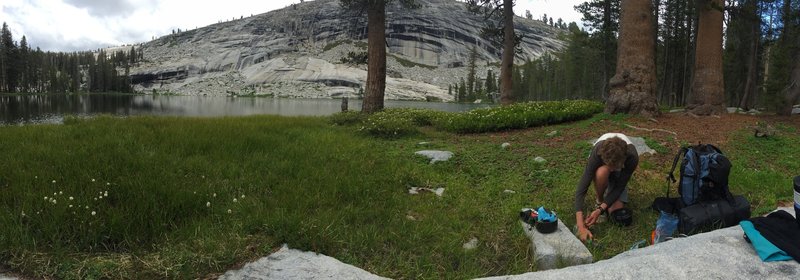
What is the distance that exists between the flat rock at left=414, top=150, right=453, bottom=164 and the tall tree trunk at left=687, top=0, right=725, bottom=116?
811cm

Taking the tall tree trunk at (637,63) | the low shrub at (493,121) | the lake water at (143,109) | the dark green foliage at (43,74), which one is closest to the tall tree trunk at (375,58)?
the low shrub at (493,121)

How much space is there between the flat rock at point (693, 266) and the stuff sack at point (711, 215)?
0.85m

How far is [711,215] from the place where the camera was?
13.4 ft

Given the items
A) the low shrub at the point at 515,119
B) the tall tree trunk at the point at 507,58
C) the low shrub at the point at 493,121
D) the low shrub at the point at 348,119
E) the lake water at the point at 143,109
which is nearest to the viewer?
the low shrub at the point at 493,121

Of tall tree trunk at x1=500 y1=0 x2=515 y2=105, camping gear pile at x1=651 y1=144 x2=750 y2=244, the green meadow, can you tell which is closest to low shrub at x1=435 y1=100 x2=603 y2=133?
the green meadow

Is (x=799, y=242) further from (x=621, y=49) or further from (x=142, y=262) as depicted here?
(x=621, y=49)

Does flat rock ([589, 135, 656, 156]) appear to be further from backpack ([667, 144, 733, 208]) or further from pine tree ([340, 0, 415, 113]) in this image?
pine tree ([340, 0, 415, 113])

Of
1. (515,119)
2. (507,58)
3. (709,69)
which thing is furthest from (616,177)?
(507,58)

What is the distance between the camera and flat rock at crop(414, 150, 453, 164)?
7.76 meters

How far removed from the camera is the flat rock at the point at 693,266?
2.82m

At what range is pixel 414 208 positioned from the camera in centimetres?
504

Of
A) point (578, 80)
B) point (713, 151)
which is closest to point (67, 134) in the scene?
point (713, 151)

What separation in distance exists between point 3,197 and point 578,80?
7561 cm

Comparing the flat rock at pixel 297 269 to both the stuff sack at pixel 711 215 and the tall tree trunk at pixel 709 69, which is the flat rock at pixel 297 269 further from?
the tall tree trunk at pixel 709 69
